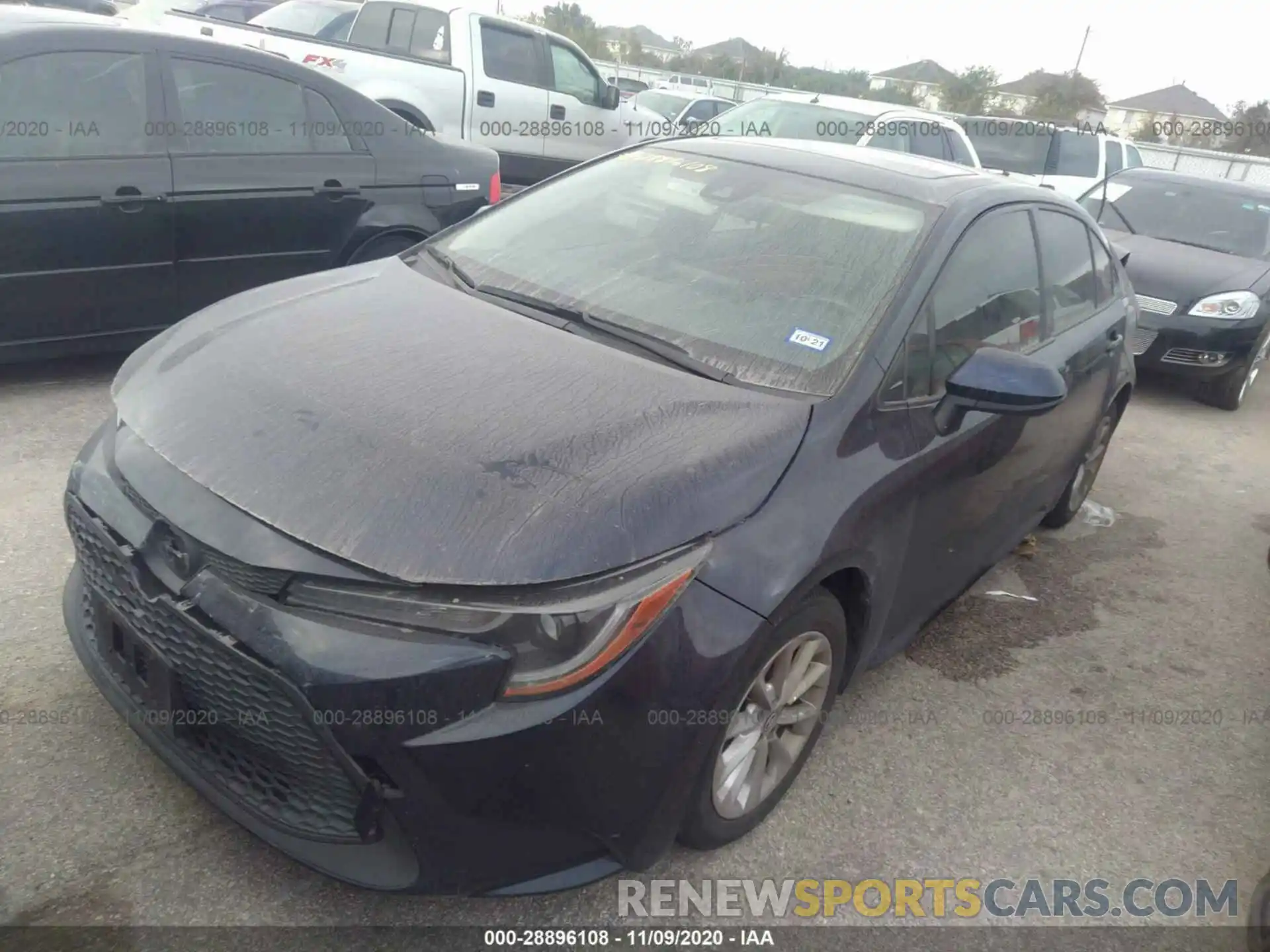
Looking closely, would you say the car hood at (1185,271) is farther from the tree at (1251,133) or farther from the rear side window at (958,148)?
the tree at (1251,133)

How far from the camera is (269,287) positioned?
2.85 meters

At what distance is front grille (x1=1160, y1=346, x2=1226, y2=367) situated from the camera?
6.83 m

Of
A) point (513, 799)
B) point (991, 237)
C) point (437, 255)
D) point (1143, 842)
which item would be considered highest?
point (991, 237)

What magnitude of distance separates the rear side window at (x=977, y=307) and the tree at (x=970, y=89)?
A: 45206 mm

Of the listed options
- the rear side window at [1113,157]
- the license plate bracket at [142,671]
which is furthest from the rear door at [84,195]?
the rear side window at [1113,157]

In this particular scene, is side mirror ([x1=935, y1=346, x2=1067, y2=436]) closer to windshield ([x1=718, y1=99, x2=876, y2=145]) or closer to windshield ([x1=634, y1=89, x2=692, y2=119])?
windshield ([x1=718, y1=99, x2=876, y2=145])

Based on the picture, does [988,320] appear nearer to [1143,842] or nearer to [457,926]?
[1143,842]

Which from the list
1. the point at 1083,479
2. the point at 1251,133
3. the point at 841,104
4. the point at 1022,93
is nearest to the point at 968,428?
the point at 1083,479

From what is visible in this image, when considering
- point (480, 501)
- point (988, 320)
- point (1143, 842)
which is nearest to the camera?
point (480, 501)

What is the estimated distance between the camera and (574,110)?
10.1 m

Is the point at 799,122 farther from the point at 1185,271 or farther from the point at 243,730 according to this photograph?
the point at 243,730

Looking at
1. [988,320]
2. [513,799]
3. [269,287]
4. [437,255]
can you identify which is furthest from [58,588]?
[988,320]

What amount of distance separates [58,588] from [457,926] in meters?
1.82

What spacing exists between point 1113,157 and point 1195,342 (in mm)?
7920
